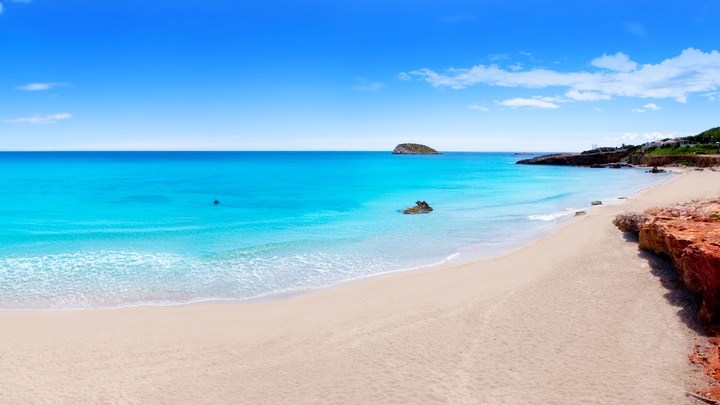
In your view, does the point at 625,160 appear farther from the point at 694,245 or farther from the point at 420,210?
the point at 694,245

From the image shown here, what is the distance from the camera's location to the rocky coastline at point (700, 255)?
984cm

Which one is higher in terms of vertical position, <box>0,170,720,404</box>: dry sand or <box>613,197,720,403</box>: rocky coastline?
<box>613,197,720,403</box>: rocky coastline

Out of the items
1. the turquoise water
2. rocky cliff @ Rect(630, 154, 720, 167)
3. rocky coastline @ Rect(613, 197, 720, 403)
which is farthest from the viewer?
rocky cliff @ Rect(630, 154, 720, 167)

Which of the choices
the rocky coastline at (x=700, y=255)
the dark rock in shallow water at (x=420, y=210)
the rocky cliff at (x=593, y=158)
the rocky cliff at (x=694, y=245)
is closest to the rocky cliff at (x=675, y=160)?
the rocky cliff at (x=593, y=158)

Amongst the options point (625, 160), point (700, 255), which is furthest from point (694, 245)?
point (625, 160)

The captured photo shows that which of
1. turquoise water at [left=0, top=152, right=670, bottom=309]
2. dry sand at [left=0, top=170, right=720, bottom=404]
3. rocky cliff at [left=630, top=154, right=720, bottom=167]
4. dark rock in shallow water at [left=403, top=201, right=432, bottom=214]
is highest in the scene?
rocky cliff at [left=630, top=154, right=720, bottom=167]

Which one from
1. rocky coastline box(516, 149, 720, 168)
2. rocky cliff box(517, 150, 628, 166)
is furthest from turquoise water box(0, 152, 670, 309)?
rocky cliff box(517, 150, 628, 166)

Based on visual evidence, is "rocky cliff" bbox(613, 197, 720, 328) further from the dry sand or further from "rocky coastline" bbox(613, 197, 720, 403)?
the dry sand

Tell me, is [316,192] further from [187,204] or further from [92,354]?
[92,354]

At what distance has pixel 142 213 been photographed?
35.2 meters

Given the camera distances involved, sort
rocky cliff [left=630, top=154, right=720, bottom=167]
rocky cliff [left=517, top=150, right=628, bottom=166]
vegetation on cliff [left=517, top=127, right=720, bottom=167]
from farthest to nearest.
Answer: rocky cliff [left=517, top=150, right=628, bottom=166], vegetation on cliff [left=517, top=127, right=720, bottom=167], rocky cliff [left=630, top=154, right=720, bottom=167]

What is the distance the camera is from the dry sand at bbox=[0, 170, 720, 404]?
29.8 feet

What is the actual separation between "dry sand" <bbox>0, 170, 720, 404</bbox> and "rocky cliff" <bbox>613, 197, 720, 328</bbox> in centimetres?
73

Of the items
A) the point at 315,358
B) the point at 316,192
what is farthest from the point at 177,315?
the point at 316,192
